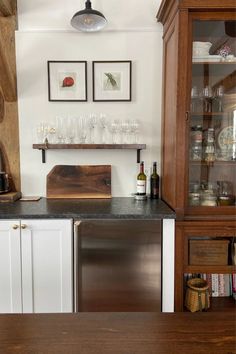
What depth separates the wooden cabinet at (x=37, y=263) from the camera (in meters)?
1.74

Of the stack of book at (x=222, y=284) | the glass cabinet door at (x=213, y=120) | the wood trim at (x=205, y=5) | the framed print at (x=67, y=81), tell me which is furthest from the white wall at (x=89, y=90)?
the stack of book at (x=222, y=284)

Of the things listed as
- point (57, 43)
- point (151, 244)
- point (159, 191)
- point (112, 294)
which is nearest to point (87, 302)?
point (112, 294)

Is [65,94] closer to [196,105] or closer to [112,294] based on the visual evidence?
[196,105]

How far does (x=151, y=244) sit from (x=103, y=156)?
0.92 m

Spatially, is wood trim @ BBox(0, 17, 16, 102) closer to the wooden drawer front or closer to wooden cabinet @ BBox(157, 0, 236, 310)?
wooden cabinet @ BBox(157, 0, 236, 310)

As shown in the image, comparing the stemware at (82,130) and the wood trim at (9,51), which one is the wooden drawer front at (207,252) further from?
the wood trim at (9,51)

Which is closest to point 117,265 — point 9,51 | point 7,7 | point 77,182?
point 77,182

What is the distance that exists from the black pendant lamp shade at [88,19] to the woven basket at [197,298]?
2012mm

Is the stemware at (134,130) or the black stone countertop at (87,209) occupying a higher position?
the stemware at (134,130)

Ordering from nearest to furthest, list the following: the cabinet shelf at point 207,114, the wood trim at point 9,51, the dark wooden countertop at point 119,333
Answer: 1. the dark wooden countertop at point 119,333
2. the cabinet shelf at point 207,114
3. the wood trim at point 9,51

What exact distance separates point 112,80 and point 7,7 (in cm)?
96

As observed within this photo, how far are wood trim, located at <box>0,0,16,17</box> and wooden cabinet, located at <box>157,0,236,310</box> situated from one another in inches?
46.2

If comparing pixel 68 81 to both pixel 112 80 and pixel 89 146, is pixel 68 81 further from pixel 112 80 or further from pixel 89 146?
pixel 89 146

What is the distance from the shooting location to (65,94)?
7.52ft
